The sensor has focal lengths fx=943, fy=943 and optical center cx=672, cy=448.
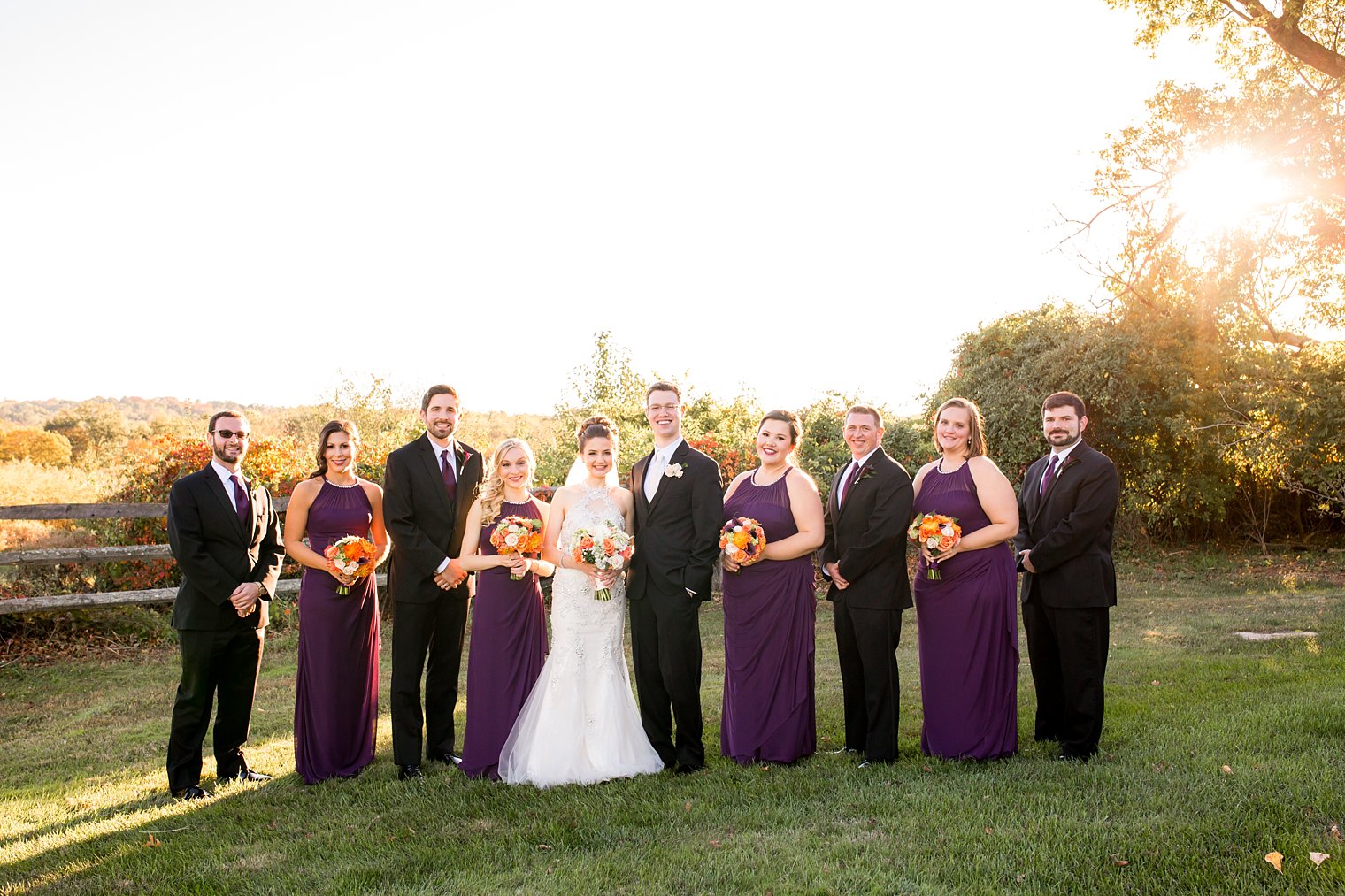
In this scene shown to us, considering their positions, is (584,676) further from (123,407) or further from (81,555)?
(123,407)

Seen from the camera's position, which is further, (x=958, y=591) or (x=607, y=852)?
(x=958, y=591)

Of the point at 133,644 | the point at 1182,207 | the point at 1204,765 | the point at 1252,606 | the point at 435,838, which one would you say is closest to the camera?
the point at 435,838

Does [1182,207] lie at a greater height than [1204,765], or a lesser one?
greater

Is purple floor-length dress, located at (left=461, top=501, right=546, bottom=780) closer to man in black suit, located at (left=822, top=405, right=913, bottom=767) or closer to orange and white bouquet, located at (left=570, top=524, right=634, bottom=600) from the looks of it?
orange and white bouquet, located at (left=570, top=524, right=634, bottom=600)

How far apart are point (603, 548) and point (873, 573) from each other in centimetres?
173

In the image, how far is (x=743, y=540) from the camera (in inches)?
231

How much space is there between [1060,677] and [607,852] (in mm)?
3401

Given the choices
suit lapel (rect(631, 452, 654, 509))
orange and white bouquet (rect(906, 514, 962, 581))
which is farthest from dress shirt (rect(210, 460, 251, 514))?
orange and white bouquet (rect(906, 514, 962, 581))

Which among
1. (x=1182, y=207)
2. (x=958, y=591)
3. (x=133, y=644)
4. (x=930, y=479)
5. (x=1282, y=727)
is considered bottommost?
(x=133, y=644)

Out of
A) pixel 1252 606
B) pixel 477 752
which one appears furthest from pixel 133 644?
pixel 1252 606

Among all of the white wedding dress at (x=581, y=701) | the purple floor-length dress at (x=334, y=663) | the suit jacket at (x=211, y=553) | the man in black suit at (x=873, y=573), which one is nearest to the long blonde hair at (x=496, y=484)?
the white wedding dress at (x=581, y=701)

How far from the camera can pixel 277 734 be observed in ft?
25.4

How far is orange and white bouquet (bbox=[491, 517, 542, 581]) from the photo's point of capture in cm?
595

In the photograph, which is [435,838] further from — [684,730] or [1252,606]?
[1252,606]
